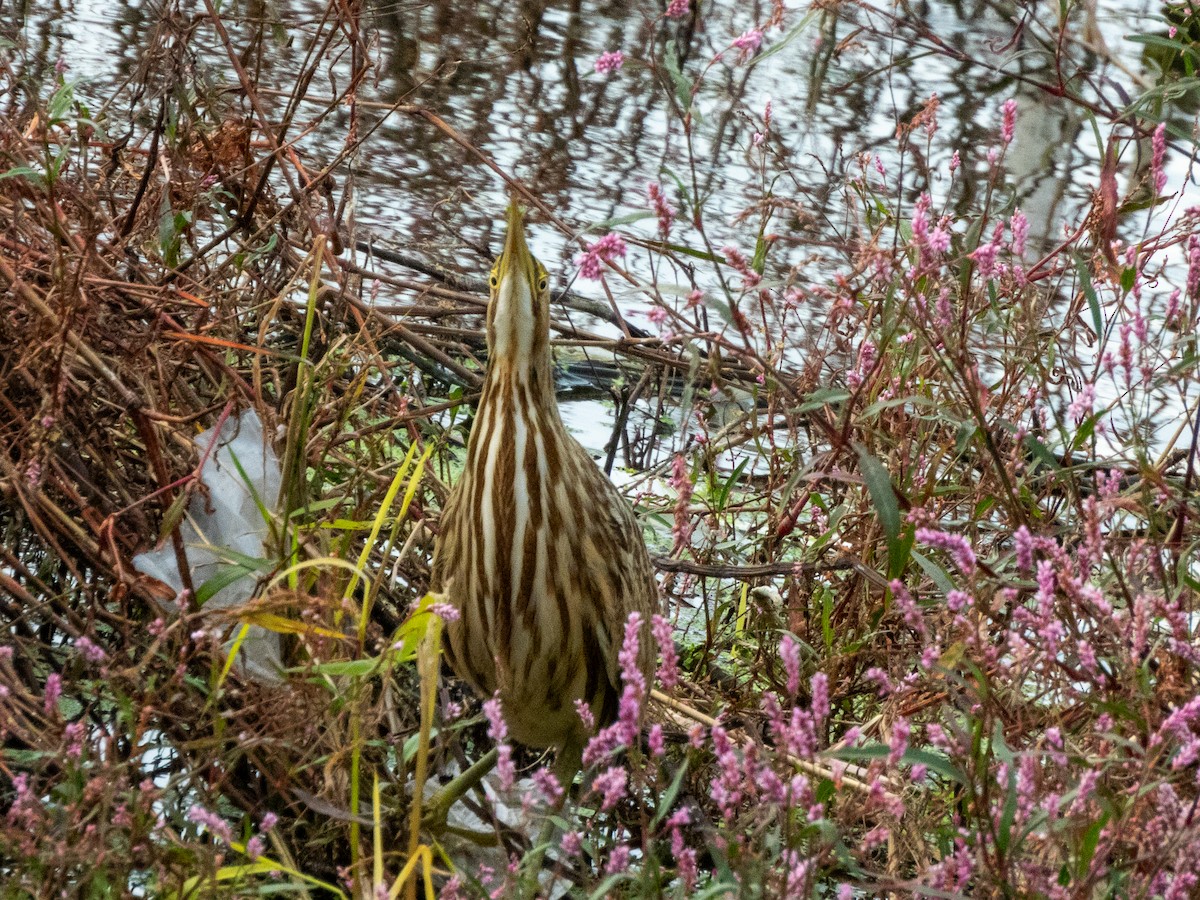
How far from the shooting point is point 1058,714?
1.45 metres

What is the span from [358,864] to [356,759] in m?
0.14

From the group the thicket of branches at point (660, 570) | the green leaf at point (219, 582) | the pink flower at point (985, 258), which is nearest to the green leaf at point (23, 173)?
the thicket of branches at point (660, 570)

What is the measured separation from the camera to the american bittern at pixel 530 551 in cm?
183

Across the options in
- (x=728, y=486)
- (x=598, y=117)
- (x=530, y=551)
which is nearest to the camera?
(x=530, y=551)

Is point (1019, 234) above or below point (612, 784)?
above

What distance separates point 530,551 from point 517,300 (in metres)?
0.31

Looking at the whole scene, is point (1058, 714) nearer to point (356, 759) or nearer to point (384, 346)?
point (356, 759)

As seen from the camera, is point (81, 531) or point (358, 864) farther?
point (81, 531)

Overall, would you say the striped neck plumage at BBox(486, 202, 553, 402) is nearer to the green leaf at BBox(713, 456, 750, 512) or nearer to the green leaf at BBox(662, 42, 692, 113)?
the green leaf at BBox(662, 42, 692, 113)

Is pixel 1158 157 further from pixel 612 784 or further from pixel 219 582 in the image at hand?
pixel 219 582

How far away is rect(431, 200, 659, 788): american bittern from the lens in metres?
1.83

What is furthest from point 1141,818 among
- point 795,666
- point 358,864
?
point 358,864

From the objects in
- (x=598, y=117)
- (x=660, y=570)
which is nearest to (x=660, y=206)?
(x=660, y=570)

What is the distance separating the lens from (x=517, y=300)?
1.74m
